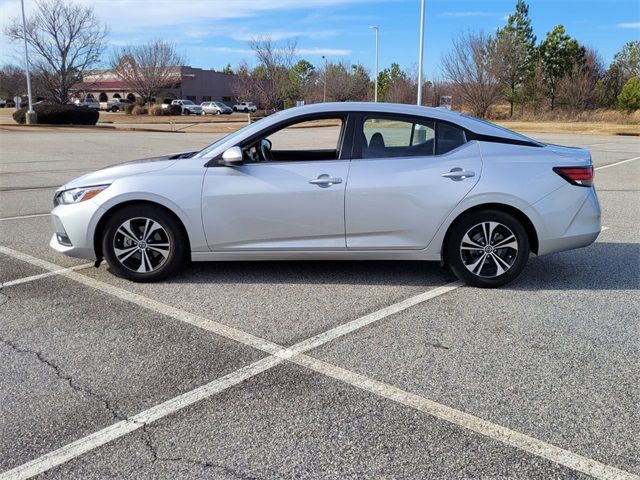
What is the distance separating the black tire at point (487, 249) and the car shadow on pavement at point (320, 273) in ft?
1.15

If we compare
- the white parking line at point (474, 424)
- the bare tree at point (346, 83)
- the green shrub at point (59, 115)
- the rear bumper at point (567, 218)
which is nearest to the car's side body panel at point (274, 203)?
the white parking line at point (474, 424)

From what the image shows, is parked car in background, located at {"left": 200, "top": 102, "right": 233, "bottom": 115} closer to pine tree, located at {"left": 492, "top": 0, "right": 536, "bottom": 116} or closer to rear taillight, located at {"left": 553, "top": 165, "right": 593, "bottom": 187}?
pine tree, located at {"left": 492, "top": 0, "right": 536, "bottom": 116}

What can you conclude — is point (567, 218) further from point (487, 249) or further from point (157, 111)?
point (157, 111)

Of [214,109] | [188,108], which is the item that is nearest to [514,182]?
[214,109]

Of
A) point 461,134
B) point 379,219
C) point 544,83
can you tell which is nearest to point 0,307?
point 379,219

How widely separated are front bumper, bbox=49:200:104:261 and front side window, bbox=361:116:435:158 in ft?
7.92

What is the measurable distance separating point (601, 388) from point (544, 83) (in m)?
63.3

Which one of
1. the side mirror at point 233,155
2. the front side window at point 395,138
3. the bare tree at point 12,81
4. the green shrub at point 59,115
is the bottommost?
the side mirror at point 233,155

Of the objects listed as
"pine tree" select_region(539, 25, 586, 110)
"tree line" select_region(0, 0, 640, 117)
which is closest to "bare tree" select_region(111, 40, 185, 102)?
"tree line" select_region(0, 0, 640, 117)

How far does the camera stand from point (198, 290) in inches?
207

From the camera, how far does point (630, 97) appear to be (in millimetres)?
51594

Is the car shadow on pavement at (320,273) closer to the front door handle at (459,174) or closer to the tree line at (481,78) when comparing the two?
the front door handle at (459,174)

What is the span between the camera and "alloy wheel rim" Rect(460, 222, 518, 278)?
206 inches

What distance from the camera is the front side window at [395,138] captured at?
5.28 meters
